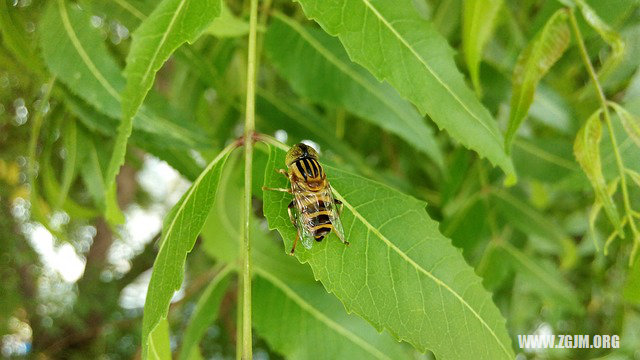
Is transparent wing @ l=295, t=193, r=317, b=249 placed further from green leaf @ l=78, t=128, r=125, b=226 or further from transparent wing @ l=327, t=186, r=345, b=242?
green leaf @ l=78, t=128, r=125, b=226

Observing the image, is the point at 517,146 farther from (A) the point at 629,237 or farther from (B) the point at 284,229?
(B) the point at 284,229

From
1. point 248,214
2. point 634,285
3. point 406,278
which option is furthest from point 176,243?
point 634,285

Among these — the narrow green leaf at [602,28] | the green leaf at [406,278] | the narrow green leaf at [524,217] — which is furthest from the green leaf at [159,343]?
the narrow green leaf at [524,217]

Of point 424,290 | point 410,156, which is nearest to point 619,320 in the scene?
point 410,156

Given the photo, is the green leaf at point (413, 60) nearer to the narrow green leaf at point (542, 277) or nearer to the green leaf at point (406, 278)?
the green leaf at point (406, 278)

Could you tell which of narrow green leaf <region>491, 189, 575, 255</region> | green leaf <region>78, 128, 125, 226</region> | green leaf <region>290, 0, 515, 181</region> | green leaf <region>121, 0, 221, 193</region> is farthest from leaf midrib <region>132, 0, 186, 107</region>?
narrow green leaf <region>491, 189, 575, 255</region>

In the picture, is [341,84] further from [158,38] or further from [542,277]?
[542,277]
